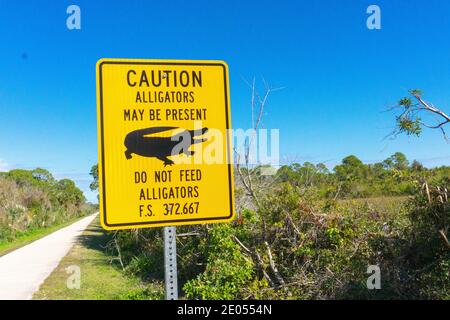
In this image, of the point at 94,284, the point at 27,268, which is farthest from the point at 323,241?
the point at 27,268

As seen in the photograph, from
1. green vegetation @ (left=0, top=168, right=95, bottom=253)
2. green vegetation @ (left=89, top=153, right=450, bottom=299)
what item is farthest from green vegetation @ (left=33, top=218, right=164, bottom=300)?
green vegetation @ (left=0, top=168, right=95, bottom=253)

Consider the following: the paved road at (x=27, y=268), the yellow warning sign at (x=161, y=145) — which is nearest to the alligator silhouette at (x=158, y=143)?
the yellow warning sign at (x=161, y=145)

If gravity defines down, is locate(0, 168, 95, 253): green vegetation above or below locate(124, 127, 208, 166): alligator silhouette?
below

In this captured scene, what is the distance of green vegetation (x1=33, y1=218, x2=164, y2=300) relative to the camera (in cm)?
837

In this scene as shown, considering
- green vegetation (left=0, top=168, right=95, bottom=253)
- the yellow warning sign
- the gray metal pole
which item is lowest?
green vegetation (left=0, top=168, right=95, bottom=253)

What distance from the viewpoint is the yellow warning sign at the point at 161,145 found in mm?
1987

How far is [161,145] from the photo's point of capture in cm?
202

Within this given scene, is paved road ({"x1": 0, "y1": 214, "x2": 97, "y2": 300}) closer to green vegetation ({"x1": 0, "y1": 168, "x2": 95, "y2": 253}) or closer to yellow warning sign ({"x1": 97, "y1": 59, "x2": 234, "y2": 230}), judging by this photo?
green vegetation ({"x1": 0, "y1": 168, "x2": 95, "y2": 253})

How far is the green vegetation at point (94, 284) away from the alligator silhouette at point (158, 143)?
246 inches

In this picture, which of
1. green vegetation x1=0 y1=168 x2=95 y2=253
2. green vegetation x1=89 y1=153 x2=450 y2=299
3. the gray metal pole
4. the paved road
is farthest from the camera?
green vegetation x1=0 y1=168 x2=95 y2=253

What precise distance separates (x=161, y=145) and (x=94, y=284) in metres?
8.90
